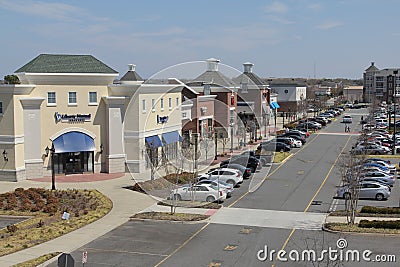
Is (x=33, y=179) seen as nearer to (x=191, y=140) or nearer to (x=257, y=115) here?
(x=191, y=140)

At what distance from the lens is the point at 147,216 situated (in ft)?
84.9

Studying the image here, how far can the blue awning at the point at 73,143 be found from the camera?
123 feet

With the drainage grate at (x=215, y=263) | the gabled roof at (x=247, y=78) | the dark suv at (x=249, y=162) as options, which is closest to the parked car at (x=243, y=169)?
the dark suv at (x=249, y=162)

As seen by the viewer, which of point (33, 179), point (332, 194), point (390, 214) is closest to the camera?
point (390, 214)

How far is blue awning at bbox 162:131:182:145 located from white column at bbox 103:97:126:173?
169 inches

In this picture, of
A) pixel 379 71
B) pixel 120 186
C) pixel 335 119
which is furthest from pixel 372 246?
pixel 379 71

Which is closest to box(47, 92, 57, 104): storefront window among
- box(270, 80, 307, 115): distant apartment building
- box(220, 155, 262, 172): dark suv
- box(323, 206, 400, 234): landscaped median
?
box(220, 155, 262, 172): dark suv

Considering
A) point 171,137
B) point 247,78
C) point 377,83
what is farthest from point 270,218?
point 377,83

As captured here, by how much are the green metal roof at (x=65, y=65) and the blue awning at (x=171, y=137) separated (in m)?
6.60

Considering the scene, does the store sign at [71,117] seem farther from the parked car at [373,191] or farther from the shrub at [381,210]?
the shrub at [381,210]

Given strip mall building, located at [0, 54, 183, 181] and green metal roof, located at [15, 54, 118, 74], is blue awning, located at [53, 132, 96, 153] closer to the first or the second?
strip mall building, located at [0, 54, 183, 181]

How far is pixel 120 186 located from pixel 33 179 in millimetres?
6441

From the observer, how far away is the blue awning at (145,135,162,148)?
130 ft

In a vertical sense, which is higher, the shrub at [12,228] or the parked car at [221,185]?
the parked car at [221,185]
